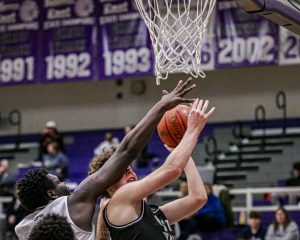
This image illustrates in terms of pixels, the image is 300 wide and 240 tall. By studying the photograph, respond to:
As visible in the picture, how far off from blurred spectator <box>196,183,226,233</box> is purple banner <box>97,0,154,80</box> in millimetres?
3654

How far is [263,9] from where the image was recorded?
14.7ft

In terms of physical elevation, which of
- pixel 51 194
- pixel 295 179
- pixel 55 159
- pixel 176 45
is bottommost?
pixel 295 179

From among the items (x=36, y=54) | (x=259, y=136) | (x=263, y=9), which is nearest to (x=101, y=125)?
(x=36, y=54)

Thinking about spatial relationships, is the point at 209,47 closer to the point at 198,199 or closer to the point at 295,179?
the point at 295,179

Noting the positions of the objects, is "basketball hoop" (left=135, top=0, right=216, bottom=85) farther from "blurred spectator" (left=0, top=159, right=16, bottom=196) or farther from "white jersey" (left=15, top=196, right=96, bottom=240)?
"blurred spectator" (left=0, top=159, right=16, bottom=196)

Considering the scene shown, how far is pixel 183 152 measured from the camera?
→ 11.2 ft

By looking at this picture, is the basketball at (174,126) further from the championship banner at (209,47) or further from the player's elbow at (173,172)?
the championship banner at (209,47)

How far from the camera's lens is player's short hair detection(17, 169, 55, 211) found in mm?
3594

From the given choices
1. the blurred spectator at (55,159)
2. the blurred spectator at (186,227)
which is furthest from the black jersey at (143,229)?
the blurred spectator at (55,159)

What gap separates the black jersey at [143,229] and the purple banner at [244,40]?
9.43 meters

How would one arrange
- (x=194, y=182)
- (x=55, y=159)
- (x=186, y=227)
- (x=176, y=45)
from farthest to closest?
(x=55, y=159) → (x=186, y=227) → (x=176, y=45) → (x=194, y=182)

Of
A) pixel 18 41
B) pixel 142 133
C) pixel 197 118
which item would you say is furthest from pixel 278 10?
pixel 18 41

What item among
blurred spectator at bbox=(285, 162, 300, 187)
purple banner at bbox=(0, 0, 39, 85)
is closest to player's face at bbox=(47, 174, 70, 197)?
blurred spectator at bbox=(285, 162, 300, 187)

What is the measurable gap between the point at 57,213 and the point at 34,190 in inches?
11.0
